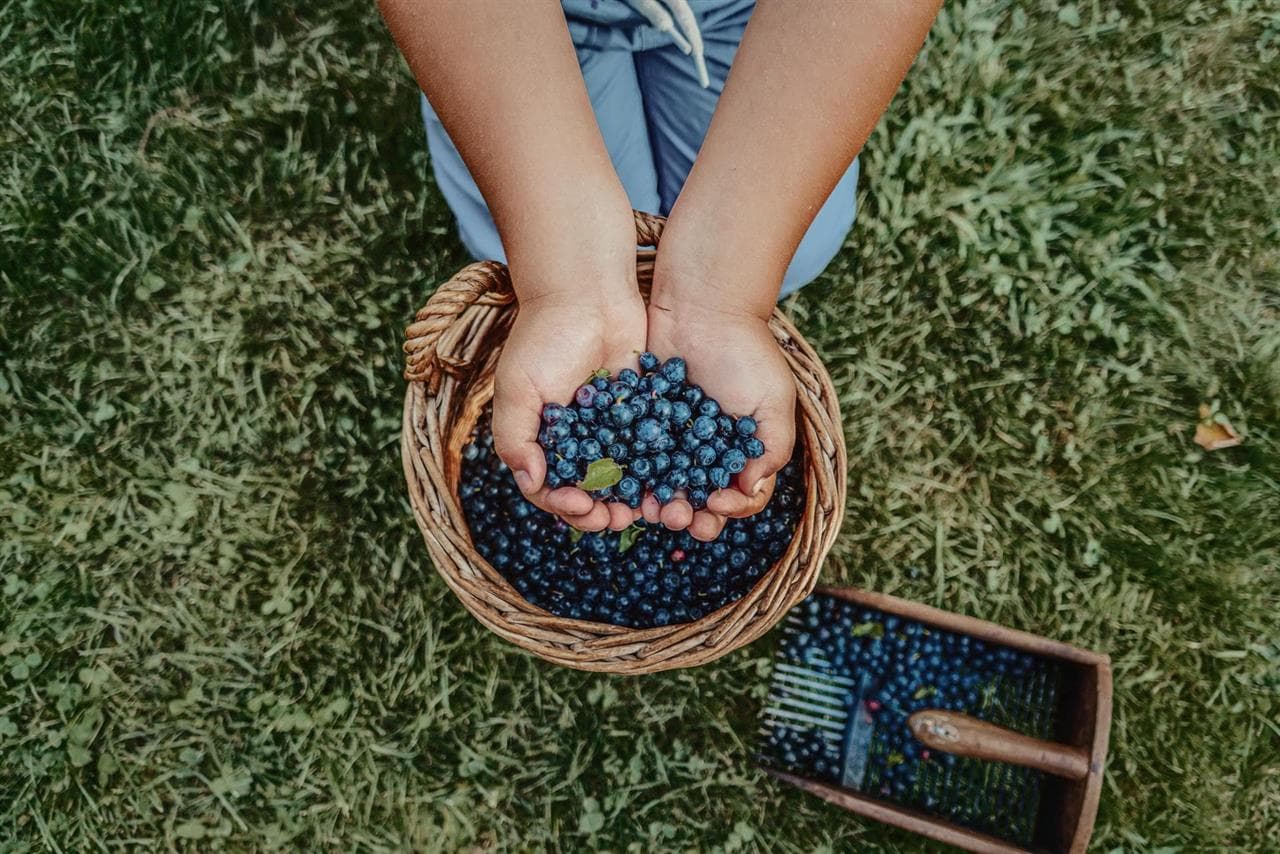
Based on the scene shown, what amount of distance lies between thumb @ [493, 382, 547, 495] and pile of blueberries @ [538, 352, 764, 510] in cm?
3

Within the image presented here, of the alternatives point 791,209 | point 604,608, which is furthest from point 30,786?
point 791,209

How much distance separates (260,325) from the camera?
312 cm

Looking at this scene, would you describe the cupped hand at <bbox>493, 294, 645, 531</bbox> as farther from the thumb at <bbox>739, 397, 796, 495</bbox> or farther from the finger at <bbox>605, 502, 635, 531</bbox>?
the thumb at <bbox>739, 397, 796, 495</bbox>

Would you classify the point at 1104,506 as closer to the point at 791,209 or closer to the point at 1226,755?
the point at 1226,755

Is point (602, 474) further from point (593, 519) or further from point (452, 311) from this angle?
point (452, 311)

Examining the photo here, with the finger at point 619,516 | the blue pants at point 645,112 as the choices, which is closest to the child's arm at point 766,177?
the finger at point 619,516

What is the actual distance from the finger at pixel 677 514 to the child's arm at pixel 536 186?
120 millimetres

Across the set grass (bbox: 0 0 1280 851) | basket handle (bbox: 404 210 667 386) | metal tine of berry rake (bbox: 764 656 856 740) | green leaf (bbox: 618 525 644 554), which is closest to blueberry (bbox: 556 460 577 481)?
green leaf (bbox: 618 525 644 554)

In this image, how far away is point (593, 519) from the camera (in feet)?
7.06

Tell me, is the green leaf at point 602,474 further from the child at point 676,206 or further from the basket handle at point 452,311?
the basket handle at point 452,311

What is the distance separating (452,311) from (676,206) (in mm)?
586

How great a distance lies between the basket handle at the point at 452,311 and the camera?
2.09 m

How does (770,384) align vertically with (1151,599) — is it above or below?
above

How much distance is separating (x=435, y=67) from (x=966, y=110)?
1.89 meters
